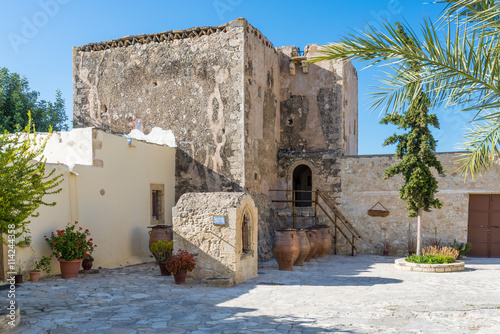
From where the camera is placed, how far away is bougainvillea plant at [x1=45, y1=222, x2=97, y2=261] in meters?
9.16

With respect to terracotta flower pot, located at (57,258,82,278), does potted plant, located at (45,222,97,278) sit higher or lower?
higher

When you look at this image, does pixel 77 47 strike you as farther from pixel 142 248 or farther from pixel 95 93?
pixel 142 248

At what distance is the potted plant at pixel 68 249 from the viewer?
9156mm

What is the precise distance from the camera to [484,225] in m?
14.0

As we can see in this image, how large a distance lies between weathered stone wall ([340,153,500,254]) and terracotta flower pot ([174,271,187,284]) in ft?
24.7

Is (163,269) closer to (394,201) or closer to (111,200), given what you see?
(111,200)

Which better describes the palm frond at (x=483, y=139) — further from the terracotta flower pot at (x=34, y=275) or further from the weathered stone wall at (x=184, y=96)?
the terracotta flower pot at (x=34, y=275)

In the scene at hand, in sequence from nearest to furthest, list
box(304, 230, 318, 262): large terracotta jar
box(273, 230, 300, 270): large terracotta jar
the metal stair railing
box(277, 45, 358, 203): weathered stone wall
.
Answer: box(273, 230, 300, 270): large terracotta jar → box(304, 230, 318, 262): large terracotta jar → the metal stair railing → box(277, 45, 358, 203): weathered stone wall

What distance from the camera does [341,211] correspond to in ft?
48.8

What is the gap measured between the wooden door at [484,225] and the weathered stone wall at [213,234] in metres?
8.23

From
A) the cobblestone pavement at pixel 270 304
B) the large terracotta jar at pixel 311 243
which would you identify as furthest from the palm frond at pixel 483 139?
the large terracotta jar at pixel 311 243

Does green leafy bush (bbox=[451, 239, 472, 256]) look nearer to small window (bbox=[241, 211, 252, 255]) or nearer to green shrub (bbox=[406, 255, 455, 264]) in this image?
green shrub (bbox=[406, 255, 455, 264])

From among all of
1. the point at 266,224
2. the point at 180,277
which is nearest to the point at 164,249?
the point at 180,277

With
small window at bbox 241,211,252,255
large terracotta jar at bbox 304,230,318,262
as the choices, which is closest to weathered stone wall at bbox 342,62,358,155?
large terracotta jar at bbox 304,230,318,262
